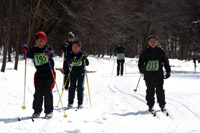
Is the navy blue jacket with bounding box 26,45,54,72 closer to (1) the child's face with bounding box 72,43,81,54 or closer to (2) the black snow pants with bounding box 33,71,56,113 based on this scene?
(2) the black snow pants with bounding box 33,71,56,113

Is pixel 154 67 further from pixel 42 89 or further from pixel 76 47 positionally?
pixel 42 89

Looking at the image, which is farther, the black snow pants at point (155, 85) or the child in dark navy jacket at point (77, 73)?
the child in dark navy jacket at point (77, 73)

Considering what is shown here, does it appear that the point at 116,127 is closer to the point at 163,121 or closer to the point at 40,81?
the point at 163,121

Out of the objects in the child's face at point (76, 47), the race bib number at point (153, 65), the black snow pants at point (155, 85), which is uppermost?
the child's face at point (76, 47)

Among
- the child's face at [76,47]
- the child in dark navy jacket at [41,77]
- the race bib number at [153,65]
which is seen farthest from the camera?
A: the child's face at [76,47]

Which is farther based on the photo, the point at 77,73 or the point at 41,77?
the point at 77,73

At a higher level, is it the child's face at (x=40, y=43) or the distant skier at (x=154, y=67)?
the child's face at (x=40, y=43)

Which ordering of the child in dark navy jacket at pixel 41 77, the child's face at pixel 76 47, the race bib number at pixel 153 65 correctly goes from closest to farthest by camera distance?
1. the child in dark navy jacket at pixel 41 77
2. the race bib number at pixel 153 65
3. the child's face at pixel 76 47

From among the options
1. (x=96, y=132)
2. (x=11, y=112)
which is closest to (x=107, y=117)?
(x=96, y=132)

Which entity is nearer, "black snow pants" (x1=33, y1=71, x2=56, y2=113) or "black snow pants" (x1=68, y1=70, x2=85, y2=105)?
"black snow pants" (x1=33, y1=71, x2=56, y2=113)

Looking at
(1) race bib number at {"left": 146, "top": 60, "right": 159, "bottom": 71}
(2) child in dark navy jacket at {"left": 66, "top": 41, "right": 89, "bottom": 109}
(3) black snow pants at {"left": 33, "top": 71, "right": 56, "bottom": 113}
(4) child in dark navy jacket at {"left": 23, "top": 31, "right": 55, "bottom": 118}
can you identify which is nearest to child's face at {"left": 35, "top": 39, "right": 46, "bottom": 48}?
(4) child in dark navy jacket at {"left": 23, "top": 31, "right": 55, "bottom": 118}

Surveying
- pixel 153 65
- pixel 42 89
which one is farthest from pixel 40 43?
pixel 153 65

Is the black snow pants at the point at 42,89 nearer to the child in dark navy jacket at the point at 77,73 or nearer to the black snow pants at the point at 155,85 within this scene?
the child in dark navy jacket at the point at 77,73

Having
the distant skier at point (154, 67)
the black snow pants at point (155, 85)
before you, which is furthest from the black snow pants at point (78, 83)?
the black snow pants at point (155, 85)
